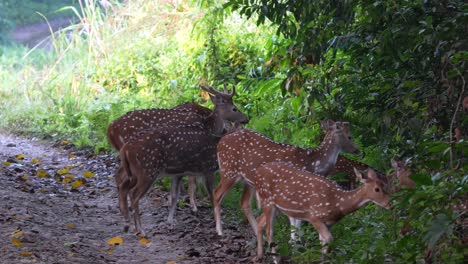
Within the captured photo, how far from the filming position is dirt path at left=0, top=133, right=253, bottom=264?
7512 mm

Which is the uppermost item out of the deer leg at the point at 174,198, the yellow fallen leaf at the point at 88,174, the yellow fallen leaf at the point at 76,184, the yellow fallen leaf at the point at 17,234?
the yellow fallen leaf at the point at 17,234

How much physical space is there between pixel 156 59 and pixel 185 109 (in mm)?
5807

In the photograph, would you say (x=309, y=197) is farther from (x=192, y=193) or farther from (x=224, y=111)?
(x=224, y=111)

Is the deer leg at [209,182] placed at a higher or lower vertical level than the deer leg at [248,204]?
lower

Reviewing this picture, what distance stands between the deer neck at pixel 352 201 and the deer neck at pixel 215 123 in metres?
3.92

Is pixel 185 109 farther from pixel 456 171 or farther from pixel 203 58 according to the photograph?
pixel 456 171

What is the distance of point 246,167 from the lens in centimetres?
826

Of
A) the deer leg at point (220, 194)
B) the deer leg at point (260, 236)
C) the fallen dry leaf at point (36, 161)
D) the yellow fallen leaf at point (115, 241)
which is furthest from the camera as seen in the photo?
the fallen dry leaf at point (36, 161)

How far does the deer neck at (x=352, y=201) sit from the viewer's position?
22.0 ft

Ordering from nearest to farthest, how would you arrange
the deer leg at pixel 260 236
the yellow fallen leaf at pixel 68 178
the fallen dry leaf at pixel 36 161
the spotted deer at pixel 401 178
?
1. the spotted deer at pixel 401 178
2. the deer leg at pixel 260 236
3. the yellow fallen leaf at pixel 68 178
4. the fallen dry leaf at pixel 36 161

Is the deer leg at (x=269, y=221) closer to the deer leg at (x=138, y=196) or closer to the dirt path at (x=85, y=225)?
the dirt path at (x=85, y=225)

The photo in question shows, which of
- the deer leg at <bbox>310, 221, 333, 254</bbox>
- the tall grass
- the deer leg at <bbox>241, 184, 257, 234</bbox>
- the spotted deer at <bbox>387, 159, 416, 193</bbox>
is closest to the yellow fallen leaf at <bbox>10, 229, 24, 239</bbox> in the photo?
the deer leg at <bbox>241, 184, 257, 234</bbox>

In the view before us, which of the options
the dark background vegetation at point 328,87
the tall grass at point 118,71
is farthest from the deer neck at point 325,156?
the tall grass at point 118,71

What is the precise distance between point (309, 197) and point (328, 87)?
63.4 inches
